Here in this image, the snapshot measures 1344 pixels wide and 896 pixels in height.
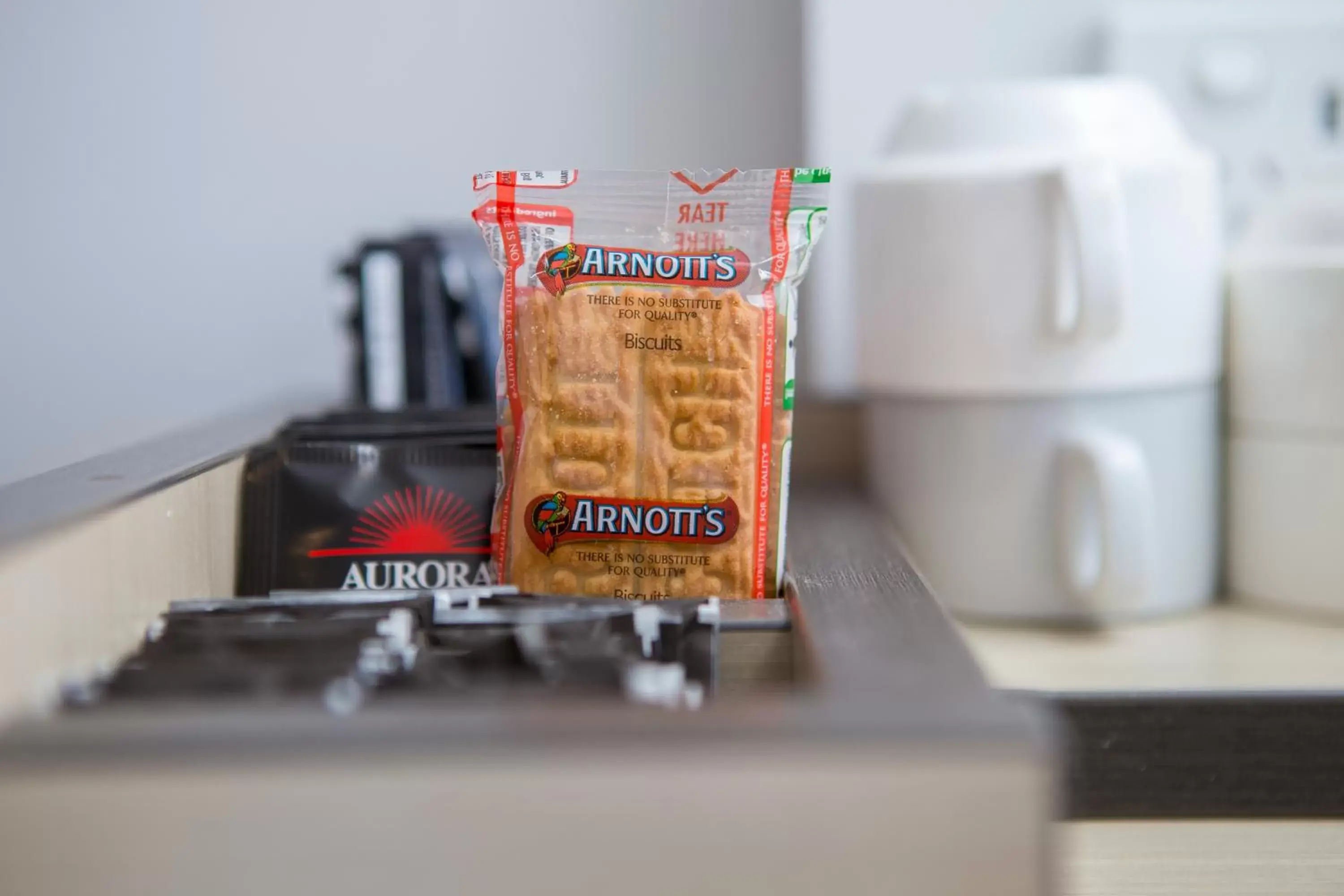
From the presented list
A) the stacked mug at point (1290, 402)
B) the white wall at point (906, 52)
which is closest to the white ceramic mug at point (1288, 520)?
the stacked mug at point (1290, 402)

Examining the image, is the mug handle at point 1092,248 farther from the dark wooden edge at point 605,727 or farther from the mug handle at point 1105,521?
the dark wooden edge at point 605,727

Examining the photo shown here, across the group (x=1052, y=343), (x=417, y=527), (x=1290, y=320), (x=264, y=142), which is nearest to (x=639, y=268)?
(x=417, y=527)

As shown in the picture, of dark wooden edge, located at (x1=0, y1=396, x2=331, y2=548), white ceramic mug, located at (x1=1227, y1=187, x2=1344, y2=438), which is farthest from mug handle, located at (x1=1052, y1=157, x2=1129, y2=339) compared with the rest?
dark wooden edge, located at (x1=0, y1=396, x2=331, y2=548)

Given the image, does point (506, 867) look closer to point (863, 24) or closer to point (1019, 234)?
point (1019, 234)

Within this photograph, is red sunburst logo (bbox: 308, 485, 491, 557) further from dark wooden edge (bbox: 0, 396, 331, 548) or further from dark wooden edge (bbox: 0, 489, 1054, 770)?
dark wooden edge (bbox: 0, 489, 1054, 770)

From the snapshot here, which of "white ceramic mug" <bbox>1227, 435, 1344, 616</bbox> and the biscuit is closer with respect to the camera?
the biscuit

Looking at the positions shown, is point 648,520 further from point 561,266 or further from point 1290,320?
point 1290,320
